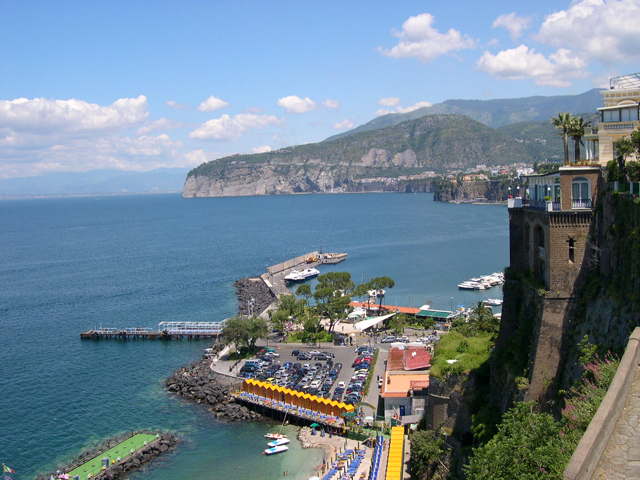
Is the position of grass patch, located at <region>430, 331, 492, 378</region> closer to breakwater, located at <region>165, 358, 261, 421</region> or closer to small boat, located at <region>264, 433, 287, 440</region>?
small boat, located at <region>264, 433, 287, 440</region>

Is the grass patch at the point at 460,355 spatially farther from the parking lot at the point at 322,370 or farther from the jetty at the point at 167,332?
the jetty at the point at 167,332

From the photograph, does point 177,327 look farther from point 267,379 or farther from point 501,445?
point 501,445

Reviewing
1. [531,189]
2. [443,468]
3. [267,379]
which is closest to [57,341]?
[267,379]

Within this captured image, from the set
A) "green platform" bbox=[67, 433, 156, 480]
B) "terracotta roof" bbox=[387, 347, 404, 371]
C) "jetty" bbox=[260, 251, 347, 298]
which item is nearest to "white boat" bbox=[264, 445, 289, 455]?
→ "green platform" bbox=[67, 433, 156, 480]

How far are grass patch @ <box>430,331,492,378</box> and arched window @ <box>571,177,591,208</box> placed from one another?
32.9 ft

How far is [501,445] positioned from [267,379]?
2990 cm

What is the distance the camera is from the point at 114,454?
33219mm

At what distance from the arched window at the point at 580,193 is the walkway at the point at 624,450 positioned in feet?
35.4

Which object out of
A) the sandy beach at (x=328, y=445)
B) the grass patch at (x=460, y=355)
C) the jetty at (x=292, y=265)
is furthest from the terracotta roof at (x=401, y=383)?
the jetty at (x=292, y=265)

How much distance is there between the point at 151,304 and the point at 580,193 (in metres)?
64.6

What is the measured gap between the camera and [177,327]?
201 ft

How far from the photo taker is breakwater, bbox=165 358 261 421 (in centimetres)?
3884

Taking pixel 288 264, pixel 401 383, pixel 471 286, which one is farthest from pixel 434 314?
pixel 288 264

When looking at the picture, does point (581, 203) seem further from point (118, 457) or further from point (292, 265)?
point (292, 265)
